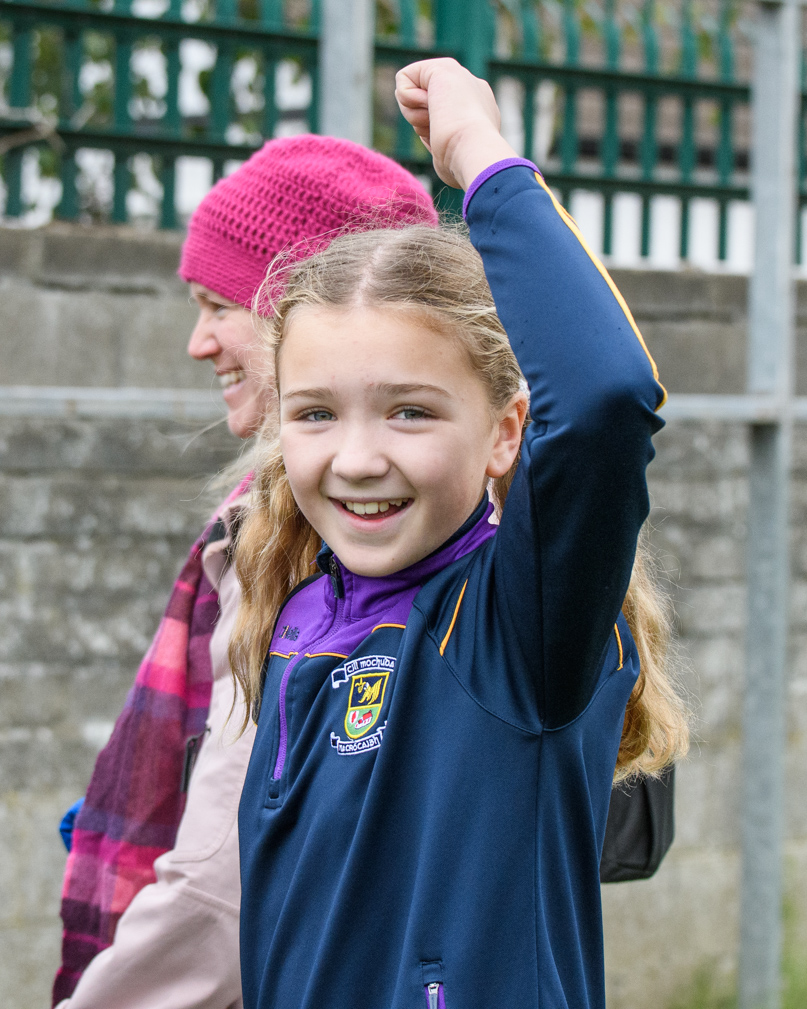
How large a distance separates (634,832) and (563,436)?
2.70ft

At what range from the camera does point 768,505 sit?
3141 millimetres

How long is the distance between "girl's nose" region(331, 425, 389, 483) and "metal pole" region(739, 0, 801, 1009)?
2149 millimetres

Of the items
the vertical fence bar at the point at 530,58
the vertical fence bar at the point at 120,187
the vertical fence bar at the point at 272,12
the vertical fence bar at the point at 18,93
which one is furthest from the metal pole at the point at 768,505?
the vertical fence bar at the point at 18,93

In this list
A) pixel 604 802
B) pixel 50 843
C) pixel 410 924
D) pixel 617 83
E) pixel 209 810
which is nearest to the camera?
pixel 410 924

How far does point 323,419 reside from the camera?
128 centimetres

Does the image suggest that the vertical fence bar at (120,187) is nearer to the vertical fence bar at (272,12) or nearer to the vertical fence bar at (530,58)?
the vertical fence bar at (272,12)

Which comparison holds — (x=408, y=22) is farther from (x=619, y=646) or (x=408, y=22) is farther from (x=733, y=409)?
(x=619, y=646)

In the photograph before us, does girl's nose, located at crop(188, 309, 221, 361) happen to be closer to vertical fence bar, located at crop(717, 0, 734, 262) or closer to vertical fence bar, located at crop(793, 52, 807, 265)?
vertical fence bar, located at crop(717, 0, 734, 262)

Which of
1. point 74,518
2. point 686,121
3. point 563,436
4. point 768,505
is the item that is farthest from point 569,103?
point 563,436

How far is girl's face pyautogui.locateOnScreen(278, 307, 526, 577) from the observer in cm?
121

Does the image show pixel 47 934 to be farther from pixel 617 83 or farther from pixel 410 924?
pixel 617 83

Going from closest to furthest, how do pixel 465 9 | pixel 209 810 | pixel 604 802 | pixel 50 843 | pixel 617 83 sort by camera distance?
pixel 604 802, pixel 209 810, pixel 50 843, pixel 465 9, pixel 617 83

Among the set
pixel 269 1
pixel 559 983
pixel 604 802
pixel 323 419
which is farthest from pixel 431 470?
pixel 269 1

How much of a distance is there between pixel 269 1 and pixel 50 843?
2242 mm
